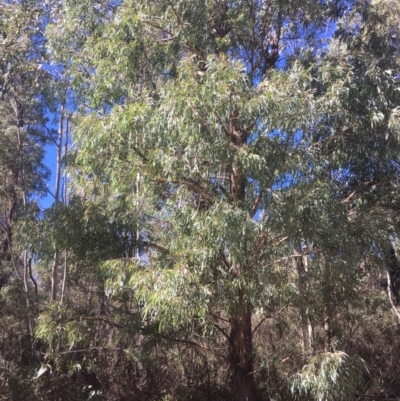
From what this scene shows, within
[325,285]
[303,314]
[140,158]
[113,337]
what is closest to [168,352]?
[113,337]

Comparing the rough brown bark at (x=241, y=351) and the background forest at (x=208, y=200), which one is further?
the rough brown bark at (x=241, y=351)

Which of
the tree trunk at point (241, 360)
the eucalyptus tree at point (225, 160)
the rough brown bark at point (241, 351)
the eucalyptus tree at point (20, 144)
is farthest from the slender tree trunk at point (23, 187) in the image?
the tree trunk at point (241, 360)

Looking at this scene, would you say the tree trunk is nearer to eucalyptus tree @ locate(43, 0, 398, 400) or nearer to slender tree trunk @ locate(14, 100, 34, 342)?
eucalyptus tree @ locate(43, 0, 398, 400)

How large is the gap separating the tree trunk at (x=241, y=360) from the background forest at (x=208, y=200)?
2 cm

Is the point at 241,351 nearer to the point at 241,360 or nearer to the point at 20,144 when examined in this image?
the point at 241,360

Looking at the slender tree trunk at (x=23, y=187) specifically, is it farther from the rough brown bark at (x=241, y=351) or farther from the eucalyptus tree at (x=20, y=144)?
the rough brown bark at (x=241, y=351)

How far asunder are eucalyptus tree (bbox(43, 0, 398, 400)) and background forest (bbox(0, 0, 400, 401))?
24mm

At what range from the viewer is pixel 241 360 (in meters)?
5.61

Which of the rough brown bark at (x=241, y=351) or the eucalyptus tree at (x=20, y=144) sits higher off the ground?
the eucalyptus tree at (x=20, y=144)

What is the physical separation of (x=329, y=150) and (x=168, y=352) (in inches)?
127

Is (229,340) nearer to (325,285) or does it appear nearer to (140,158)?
(325,285)

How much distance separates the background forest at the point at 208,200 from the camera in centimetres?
467

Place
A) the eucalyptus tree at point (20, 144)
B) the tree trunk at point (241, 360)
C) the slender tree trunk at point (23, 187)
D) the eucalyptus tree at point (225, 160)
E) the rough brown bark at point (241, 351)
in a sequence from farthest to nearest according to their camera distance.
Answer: the slender tree trunk at point (23, 187) < the eucalyptus tree at point (20, 144) < the tree trunk at point (241, 360) < the rough brown bark at point (241, 351) < the eucalyptus tree at point (225, 160)

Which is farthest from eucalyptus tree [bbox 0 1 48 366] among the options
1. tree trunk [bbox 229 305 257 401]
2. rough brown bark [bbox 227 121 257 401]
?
tree trunk [bbox 229 305 257 401]
